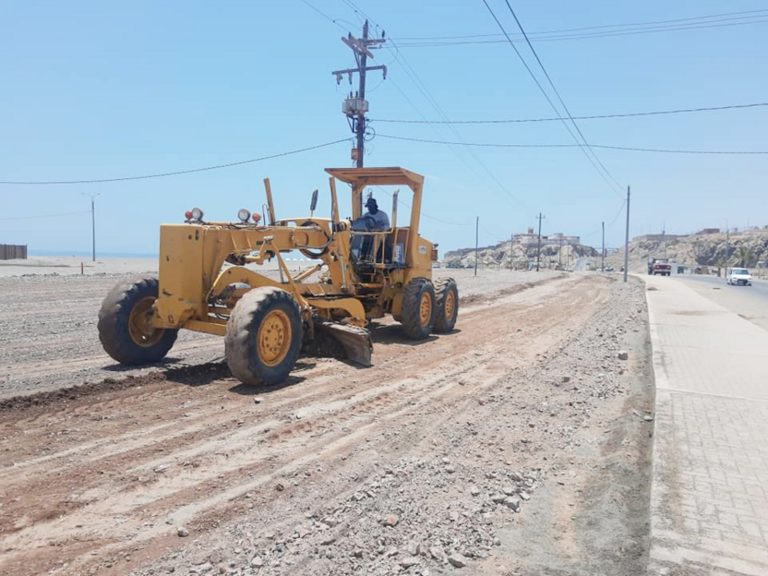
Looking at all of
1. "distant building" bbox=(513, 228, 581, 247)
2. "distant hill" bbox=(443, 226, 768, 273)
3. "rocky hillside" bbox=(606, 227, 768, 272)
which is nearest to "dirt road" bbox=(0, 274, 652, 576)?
"distant hill" bbox=(443, 226, 768, 273)

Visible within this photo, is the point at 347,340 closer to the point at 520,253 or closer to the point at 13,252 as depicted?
the point at 13,252

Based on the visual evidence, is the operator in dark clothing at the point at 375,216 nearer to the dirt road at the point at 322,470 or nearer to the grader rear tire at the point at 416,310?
the grader rear tire at the point at 416,310

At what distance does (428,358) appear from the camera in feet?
33.2

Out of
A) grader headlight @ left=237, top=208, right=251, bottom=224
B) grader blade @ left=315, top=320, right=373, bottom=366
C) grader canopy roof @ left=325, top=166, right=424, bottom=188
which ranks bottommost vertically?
grader blade @ left=315, top=320, right=373, bottom=366

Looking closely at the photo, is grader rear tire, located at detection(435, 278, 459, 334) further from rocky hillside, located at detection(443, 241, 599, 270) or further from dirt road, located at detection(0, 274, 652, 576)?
rocky hillside, located at detection(443, 241, 599, 270)

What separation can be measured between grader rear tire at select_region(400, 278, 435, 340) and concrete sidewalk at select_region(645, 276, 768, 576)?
414cm

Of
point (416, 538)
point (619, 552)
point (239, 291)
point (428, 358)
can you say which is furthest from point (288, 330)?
point (619, 552)

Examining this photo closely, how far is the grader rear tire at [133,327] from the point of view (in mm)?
8062

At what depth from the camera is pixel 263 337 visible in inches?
294

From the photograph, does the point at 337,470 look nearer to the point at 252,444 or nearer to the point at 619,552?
the point at 252,444

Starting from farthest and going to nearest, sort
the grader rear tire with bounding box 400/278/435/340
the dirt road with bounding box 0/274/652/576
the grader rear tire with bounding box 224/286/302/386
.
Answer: the grader rear tire with bounding box 400/278/435/340
the grader rear tire with bounding box 224/286/302/386
the dirt road with bounding box 0/274/652/576

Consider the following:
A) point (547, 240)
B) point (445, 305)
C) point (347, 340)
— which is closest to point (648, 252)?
point (547, 240)

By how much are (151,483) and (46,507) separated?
2.27 ft

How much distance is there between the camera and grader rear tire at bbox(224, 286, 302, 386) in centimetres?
712
